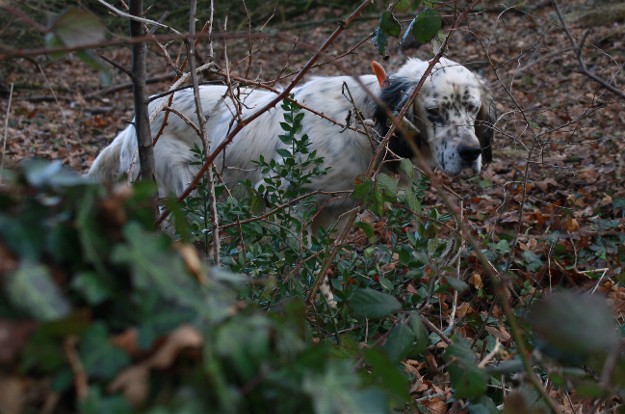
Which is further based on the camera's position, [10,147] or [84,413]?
[10,147]

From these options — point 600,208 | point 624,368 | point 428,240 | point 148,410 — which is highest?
point 148,410

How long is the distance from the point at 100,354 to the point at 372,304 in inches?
39.2

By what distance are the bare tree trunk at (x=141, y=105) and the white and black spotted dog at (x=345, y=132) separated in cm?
160

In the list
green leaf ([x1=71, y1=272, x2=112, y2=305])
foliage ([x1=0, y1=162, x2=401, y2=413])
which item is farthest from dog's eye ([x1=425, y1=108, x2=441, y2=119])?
green leaf ([x1=71, y1=272, x2=112, y2=305])

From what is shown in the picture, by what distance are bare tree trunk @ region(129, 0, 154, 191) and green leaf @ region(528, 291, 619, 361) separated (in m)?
1.45

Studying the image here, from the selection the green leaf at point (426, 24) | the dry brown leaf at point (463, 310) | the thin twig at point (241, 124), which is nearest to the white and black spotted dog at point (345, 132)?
the dry brown leaf at point (463, 310)

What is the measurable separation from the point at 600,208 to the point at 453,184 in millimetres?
1257

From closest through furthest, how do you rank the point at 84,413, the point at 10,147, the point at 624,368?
1. the point at 84,413
2. the point at 624,368
3. the point at 10,147

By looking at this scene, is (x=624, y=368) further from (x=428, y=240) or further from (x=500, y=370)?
(x=428, y=240)

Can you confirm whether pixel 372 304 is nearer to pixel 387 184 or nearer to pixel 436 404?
pixel 387 184

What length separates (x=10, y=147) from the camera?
24.9 feet

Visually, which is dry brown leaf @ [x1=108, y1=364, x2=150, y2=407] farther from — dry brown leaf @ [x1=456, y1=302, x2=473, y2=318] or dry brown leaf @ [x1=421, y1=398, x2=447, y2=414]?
dry brown leaf @ [x1=456, y1=302, x2=473, y2=318]

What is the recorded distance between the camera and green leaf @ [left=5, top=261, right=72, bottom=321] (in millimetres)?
824

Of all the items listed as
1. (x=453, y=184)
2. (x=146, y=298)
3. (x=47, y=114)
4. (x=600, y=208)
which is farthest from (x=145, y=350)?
(x=47, y=114)
